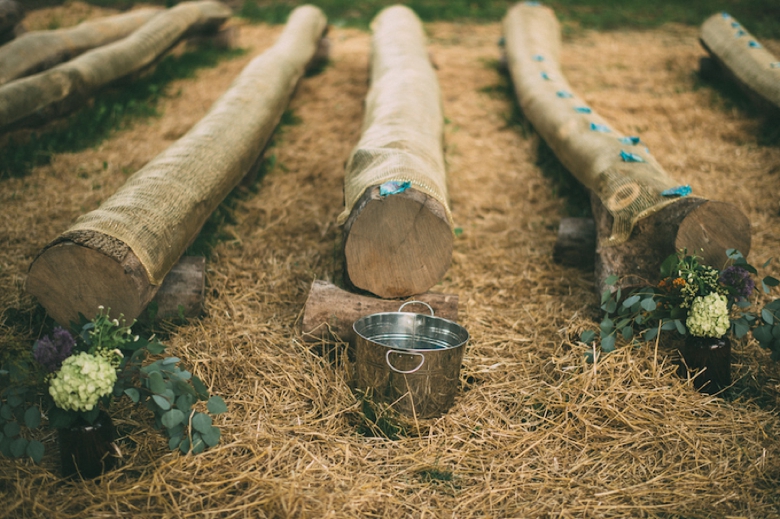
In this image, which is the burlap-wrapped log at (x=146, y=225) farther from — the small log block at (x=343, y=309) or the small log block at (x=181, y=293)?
the small log block at (x=343, y=309)

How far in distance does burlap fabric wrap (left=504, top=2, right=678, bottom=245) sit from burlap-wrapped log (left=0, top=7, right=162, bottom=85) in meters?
4.54

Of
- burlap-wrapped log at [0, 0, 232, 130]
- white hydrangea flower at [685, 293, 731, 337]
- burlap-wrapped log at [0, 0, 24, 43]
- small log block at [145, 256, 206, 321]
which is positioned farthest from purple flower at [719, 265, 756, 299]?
burlap-wrapped log at [0, 0, 24, 43]

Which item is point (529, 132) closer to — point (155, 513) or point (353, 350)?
point (353, 350)

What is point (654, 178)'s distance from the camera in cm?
358

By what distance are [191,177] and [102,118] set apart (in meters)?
2.92

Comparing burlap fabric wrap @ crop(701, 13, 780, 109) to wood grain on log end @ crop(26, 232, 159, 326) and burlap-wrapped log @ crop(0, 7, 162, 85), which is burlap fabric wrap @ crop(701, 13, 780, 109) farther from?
burlap-wrapped log @ crop(0, 7, 162, 85)

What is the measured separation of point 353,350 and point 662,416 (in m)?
1.51

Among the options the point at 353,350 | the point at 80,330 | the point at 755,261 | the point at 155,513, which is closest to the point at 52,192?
the point at 80,330

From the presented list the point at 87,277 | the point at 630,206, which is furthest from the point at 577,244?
the point at 87,277

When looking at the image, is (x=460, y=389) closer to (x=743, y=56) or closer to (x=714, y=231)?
(x=714, y=231)

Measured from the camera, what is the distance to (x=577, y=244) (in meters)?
4.02

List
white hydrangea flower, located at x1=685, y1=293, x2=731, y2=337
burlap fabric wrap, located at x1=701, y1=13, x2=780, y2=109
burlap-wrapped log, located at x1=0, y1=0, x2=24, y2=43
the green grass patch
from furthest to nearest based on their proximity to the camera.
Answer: burlap-wrapped log, located at x1=0, y1=0, x2=24, y2=43
burlap fabric wrap, located at x1=701, y1=13, x2=780, y2=109
the green grass patch
white hydrangea flower, located at x1=685, y1=293, x2=731, y2=337

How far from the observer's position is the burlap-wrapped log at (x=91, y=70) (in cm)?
458

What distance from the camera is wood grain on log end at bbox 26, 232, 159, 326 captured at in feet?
8.88
